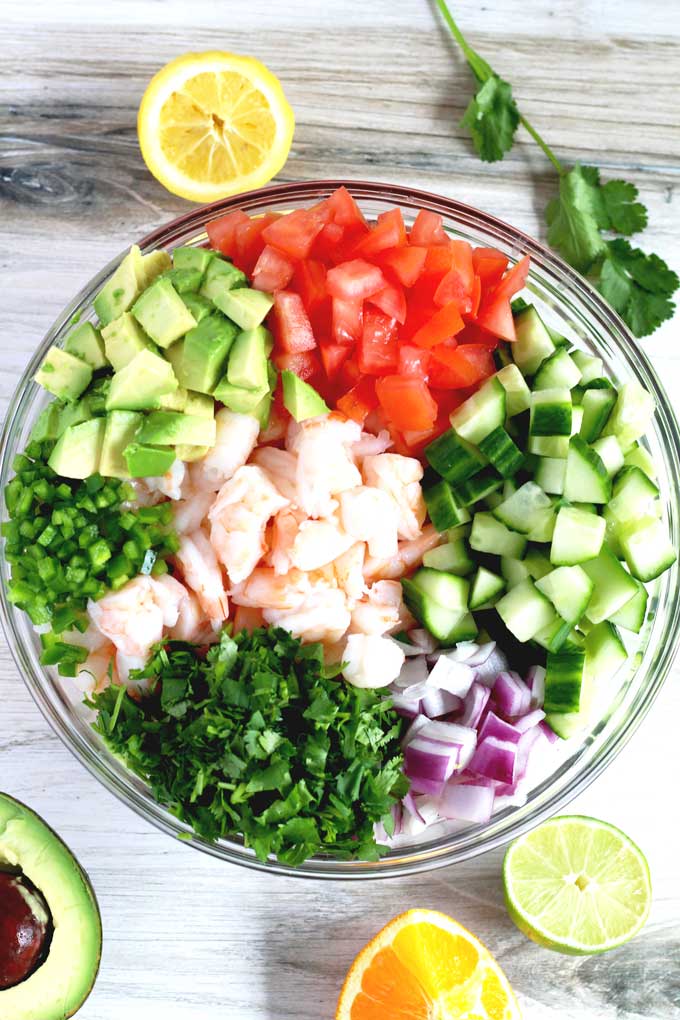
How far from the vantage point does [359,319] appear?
177 cm

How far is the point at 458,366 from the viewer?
72.1 inches

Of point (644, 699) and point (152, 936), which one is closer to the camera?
point (644, 699)

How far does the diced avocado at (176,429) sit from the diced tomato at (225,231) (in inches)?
14.5

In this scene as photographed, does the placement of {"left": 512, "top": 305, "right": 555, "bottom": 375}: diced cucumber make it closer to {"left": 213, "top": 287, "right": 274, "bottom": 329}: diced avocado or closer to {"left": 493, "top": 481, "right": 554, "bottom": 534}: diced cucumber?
{"left": 493, "top": 481, "right": 554, "bottom": 534}: diced cucumber

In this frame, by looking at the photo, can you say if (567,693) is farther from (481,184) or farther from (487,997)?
(481,184)

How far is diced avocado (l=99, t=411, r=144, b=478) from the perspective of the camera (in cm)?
169

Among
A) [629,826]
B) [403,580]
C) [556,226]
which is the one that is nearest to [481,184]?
[556,226]

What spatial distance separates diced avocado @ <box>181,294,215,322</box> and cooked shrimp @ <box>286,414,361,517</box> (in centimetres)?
27

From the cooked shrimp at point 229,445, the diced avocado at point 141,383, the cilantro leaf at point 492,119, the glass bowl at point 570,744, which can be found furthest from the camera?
the cilantro leaf at point 492,119

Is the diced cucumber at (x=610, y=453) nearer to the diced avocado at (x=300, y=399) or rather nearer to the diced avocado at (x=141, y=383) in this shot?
the diced avocado at (x=300, y=399)

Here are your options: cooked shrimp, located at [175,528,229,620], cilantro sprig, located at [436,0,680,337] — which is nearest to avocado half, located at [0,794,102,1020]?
cooked shrimp, located at [175,528,229,620]

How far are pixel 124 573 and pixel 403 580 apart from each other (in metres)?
0.54

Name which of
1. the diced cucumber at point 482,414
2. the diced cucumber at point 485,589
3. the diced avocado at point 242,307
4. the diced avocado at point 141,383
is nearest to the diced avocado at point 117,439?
the diced avocado at point 141,383

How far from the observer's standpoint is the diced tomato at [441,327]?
69.2 inches
